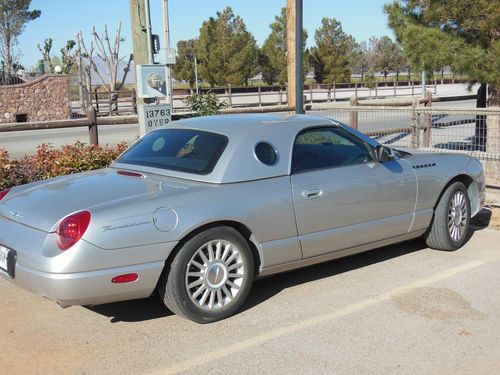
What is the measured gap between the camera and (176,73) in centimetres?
5528

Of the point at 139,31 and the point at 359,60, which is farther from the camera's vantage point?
the point at 359,60

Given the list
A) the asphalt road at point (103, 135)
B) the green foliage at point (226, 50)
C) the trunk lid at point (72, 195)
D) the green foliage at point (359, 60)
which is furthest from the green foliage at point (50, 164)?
the green foliage at point (359, 60)

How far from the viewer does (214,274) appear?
14.4 feet

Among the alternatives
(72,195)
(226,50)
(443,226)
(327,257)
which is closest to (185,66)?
(226,50)

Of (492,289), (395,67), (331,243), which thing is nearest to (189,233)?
(331,243)

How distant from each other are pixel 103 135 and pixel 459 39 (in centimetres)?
1348

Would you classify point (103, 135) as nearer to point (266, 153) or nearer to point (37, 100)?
point (37, 100)

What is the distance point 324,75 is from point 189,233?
4823 cm

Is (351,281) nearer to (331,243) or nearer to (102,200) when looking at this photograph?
(331,243)

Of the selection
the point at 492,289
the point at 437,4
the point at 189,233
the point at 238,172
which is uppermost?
the point at 437,4

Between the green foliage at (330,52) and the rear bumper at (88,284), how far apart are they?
156 feet

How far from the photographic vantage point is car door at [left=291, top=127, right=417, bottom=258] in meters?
4.89

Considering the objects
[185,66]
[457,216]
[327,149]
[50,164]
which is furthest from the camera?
[185,66]

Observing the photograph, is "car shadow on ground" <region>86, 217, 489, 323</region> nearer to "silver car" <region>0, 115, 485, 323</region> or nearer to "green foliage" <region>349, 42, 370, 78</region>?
"silver car" <region>0, 115, 485, 323</region>
